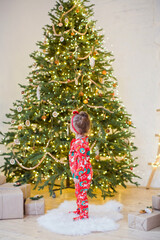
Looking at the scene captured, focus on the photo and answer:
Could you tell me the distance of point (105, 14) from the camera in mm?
6898

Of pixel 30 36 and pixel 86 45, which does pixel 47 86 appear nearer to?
pixel 86 45

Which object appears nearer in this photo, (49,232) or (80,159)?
(49,232)

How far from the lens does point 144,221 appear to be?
3.65 m

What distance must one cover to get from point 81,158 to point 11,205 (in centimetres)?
118

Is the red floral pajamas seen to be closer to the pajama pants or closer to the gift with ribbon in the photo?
the pajama pants

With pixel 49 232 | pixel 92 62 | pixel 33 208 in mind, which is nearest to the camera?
pixel 49 232

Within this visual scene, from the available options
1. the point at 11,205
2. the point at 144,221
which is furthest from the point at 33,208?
the point at 144,221

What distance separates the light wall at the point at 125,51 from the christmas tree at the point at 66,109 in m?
1.27

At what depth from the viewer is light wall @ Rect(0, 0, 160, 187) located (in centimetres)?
645

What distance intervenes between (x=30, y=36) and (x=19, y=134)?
9.77ft

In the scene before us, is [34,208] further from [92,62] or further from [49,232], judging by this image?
[92,62]

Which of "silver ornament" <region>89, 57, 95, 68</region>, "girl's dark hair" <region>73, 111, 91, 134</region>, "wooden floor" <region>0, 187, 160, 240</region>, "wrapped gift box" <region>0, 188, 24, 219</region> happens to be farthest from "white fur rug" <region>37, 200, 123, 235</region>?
"silver ornament" <region>89, 57, 95, 68</region>

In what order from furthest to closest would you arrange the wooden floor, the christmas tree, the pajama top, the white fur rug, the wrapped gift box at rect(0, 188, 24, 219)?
the christmas tree, the wrapped gift box at rect(0, 188, 24, 219), the pajama top, the white fur rug, the wooden floor

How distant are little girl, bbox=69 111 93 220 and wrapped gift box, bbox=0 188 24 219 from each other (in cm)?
81
